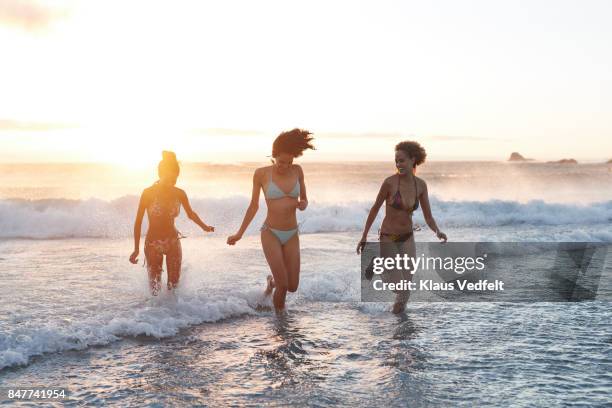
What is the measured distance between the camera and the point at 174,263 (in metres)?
7.63

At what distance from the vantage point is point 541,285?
984cm

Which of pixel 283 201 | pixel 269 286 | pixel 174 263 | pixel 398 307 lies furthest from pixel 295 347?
pixel 174 263

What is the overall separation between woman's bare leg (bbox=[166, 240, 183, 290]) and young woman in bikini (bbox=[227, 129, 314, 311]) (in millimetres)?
913

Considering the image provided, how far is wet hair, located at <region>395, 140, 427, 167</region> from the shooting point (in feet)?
23.8

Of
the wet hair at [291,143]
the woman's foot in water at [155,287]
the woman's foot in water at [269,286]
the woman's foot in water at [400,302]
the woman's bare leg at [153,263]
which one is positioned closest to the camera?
the wet hair at [291,143]

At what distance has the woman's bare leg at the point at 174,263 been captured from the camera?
7.57m

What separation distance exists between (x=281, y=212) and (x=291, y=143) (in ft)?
2.77

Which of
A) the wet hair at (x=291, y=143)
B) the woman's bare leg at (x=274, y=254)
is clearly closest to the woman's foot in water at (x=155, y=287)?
the woman's bare leg at (x=274, y=254)

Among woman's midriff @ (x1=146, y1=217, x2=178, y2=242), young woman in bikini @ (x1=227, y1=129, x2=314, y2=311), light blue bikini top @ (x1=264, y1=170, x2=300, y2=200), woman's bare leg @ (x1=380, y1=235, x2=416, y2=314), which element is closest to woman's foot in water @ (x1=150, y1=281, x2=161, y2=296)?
woman's midriff @ (x1=146, y1=217, x2=178, y2=242)

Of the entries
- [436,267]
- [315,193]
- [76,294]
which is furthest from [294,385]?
[315,193]

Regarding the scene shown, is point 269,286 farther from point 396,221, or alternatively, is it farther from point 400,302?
point 396,221

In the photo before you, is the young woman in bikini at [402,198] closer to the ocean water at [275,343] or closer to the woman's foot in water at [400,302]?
the woman's foot in water at [400,302]

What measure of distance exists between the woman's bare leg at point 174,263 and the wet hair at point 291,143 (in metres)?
1.87

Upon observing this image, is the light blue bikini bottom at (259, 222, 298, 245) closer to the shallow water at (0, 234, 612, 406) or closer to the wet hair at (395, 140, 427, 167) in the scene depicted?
the shallow water at (0, 234, 612, 406)
